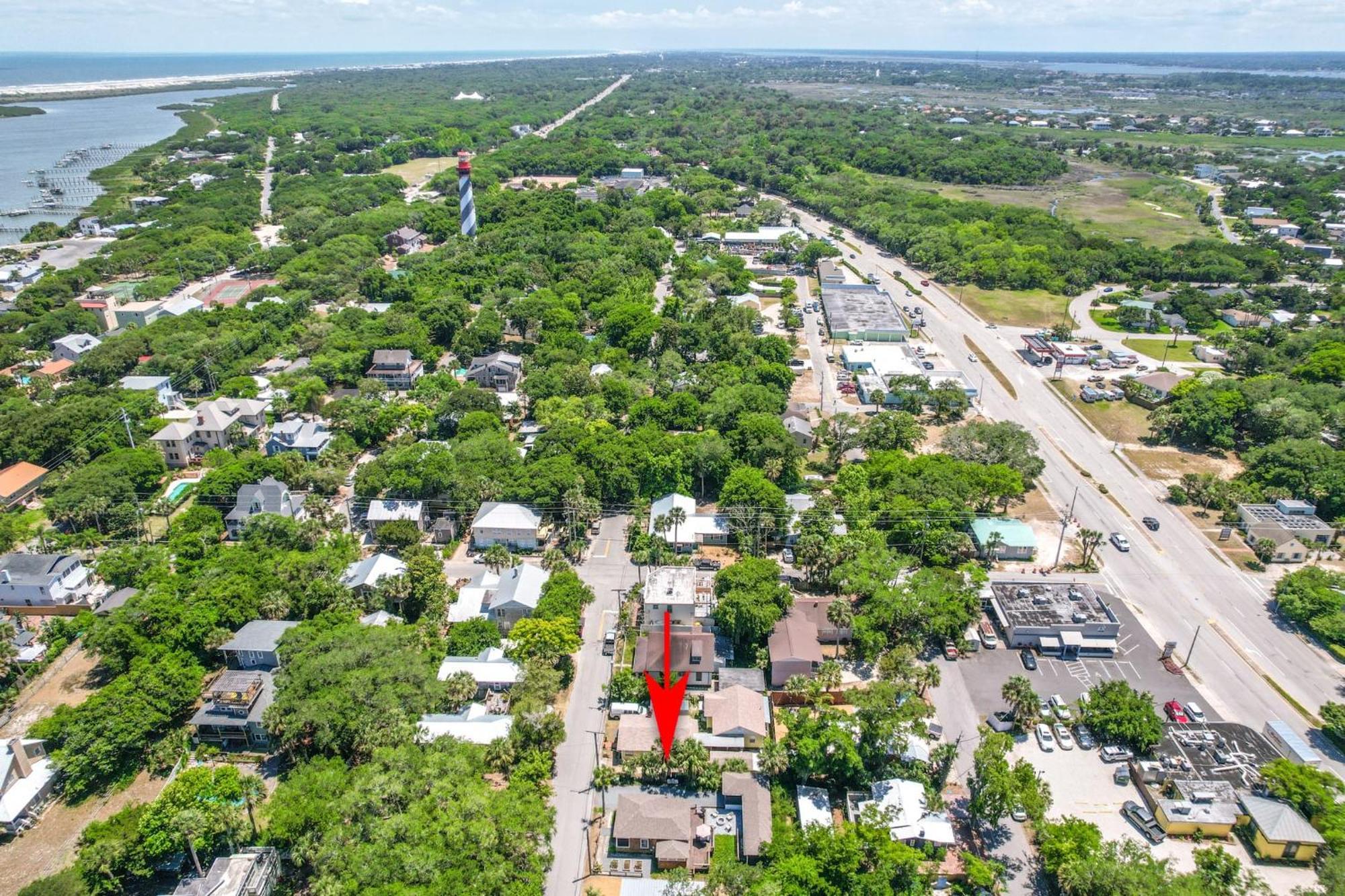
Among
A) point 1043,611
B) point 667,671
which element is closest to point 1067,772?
point 1043,611

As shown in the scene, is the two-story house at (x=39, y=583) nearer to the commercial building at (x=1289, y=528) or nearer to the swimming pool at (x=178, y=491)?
the swimming pool at (x=178, y=491)

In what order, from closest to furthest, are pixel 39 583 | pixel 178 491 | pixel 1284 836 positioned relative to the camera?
pixel 1284 836 < pixel 39 583 < pixel 178 491

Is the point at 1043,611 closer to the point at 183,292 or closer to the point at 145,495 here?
the point at 145,495

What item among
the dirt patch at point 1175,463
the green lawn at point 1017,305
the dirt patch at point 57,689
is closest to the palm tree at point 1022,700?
the dirt patch at point 1175,463

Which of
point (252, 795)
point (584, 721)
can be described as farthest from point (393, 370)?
point (252, 795)

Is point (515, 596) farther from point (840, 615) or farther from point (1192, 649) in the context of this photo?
point (1192, 649)

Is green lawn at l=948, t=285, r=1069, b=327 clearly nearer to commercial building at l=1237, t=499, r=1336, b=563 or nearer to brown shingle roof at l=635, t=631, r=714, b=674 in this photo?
commercial building at l=1237, t=499, r=1336, b=563

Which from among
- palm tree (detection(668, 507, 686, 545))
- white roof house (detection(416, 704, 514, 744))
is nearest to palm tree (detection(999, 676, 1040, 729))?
palm tree (detection(668, 507, 686, 545))
